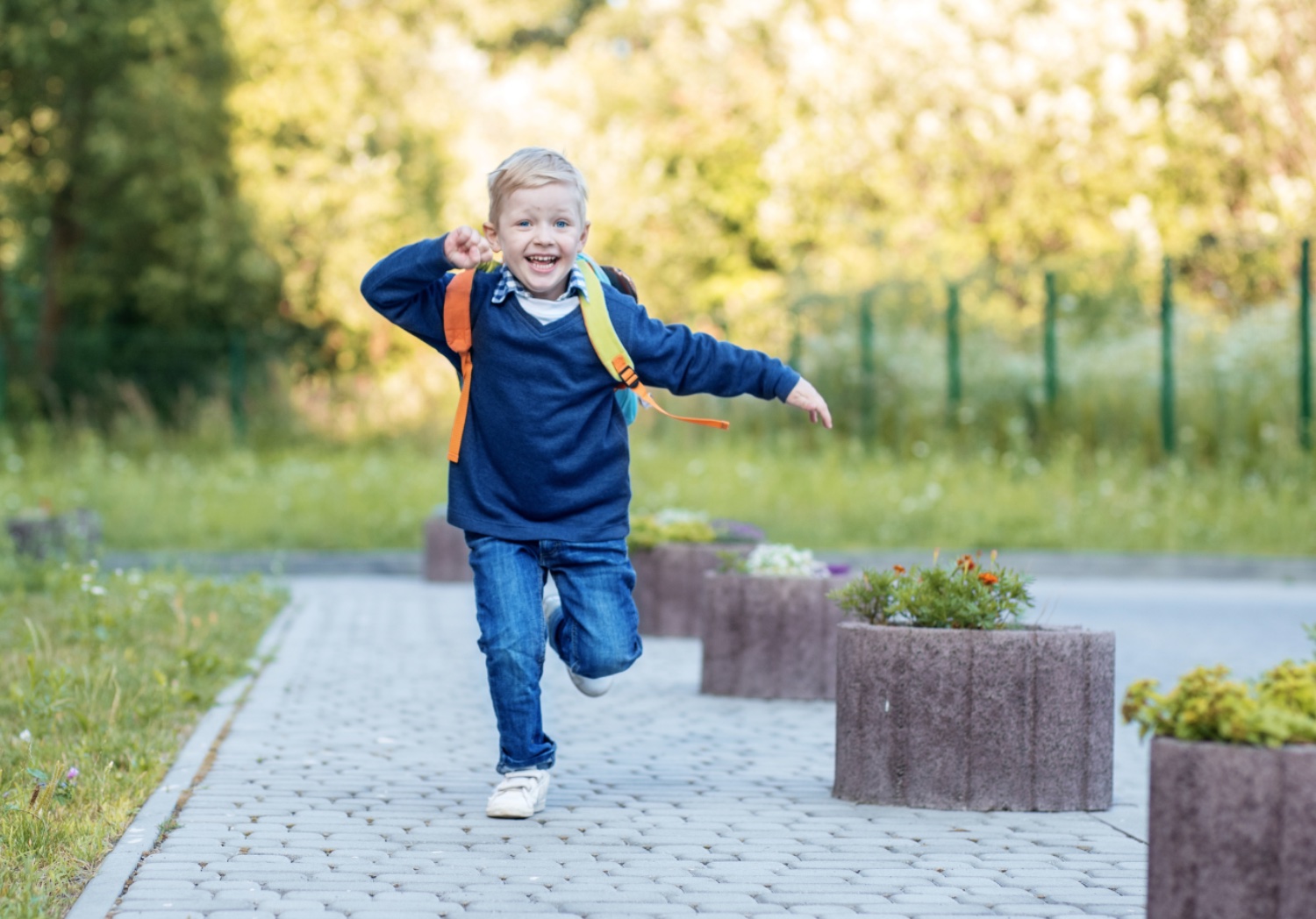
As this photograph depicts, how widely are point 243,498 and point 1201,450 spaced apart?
1042 cm

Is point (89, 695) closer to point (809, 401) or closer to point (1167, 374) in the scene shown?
point (809, 401)

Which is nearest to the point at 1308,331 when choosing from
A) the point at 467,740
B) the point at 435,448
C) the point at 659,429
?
the point at 659,429

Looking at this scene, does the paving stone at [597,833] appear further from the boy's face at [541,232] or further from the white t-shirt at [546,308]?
the boy's face at [541,232]

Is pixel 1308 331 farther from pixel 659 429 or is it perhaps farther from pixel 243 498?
pixel 243 498

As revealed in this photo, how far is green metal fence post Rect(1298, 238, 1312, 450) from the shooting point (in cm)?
1898

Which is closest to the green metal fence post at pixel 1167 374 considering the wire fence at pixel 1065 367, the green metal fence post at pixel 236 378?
the wire fence at pixel 1065 367

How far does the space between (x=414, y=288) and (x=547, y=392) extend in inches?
19.4

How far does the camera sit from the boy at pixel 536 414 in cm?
509

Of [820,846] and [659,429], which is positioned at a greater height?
[659,429]

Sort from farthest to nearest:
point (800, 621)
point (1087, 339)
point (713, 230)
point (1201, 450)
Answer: point (713, 230) → point (1087, 339) → point (1201, 450) → point (800, 621)

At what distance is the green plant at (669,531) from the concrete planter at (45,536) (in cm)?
451

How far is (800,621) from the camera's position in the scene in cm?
759

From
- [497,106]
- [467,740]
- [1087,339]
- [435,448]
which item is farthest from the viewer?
[497,106]

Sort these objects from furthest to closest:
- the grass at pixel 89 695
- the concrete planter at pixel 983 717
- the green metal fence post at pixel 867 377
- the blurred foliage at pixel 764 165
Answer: the blurred foliage at pixel 764 165 → the green metal fence post at pixel 867 377 → the concrete planter at pixel 983 717 → the grass at pixel 89 695
